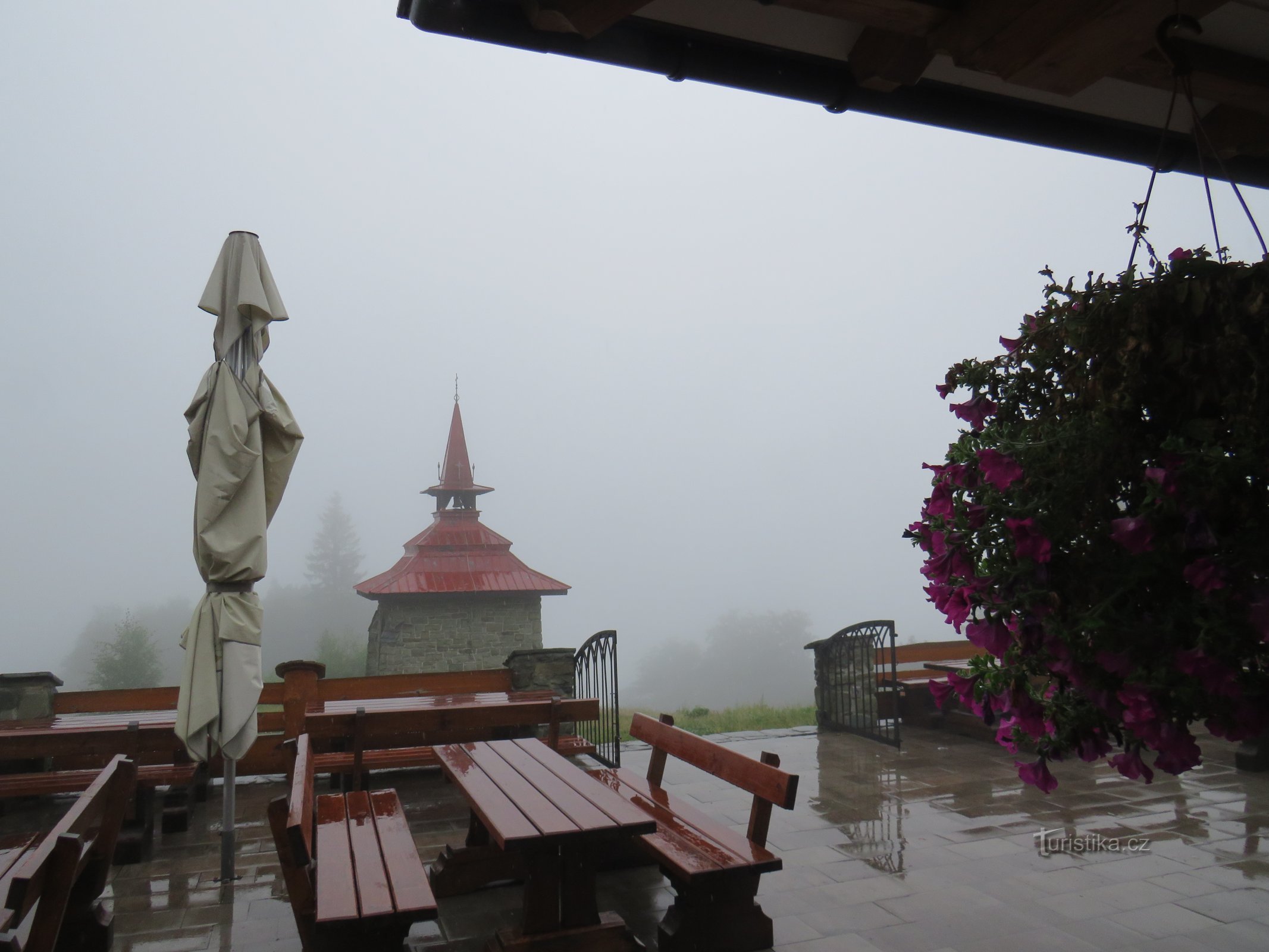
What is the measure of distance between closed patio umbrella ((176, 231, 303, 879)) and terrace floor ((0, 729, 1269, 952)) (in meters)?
0.56

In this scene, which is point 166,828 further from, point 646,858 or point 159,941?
point 646,858

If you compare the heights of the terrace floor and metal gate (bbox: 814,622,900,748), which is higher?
metal gate (bbox: 814,622,900,748)

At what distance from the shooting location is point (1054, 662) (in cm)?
153

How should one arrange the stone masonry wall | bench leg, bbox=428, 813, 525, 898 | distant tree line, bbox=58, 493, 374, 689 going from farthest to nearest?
distant tree line, bbox=58, 493, 374, 689 < the stone masonry wall < bench leg, bbox=428, 813, 525, 898

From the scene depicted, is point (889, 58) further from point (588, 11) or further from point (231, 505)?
point (231, 505)

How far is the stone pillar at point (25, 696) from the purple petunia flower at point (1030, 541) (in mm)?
6483

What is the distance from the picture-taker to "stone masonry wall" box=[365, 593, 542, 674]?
26438 millimetres

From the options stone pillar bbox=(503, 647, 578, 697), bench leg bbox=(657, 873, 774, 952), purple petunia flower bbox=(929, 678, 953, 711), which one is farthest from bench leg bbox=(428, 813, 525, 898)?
stone pillar bbox=(503, 647, 578, 697)

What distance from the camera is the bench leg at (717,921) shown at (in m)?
3.05

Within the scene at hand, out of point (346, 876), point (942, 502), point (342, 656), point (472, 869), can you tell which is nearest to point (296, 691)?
point (472, 869)

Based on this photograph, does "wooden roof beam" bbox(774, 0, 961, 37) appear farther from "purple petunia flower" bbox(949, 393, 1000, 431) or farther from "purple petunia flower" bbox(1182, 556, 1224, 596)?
"purple petunia flower" bbox(1182, 556, 1224, 596)

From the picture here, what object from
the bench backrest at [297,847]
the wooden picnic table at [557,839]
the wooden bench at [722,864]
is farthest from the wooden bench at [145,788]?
the wooden bench at [722,864]

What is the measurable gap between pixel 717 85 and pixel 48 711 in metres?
6.17

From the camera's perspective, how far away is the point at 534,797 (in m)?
3.24
